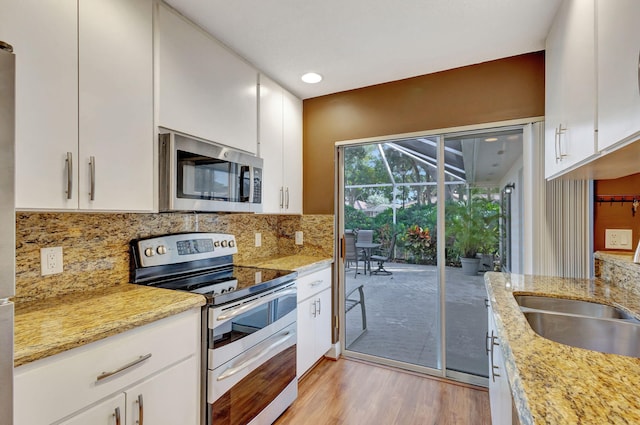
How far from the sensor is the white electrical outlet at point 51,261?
56.0 inches

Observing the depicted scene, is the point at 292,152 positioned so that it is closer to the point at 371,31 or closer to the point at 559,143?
the point at 371,31

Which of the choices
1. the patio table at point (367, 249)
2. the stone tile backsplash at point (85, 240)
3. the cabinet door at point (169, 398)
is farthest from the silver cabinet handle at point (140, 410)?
the patio table at point (367, 249)

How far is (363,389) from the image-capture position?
7.61 ft

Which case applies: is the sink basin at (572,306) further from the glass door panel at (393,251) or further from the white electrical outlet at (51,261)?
the white electrical outlet at (51,261)

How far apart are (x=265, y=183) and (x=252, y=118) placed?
1.64 feet

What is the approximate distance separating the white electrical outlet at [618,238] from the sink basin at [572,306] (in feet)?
2.28

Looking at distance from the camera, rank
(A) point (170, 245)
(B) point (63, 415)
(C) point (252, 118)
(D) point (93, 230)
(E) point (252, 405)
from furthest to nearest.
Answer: (C) point (252, 118), (A) point (170, 245), (E) point (252, 405), (D) point (93, 230), (B) point (63, 415)

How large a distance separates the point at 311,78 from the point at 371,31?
75 centimetres

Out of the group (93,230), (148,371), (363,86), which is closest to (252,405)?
(148,371)

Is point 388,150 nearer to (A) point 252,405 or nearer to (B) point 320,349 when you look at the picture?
(B) point 320,349

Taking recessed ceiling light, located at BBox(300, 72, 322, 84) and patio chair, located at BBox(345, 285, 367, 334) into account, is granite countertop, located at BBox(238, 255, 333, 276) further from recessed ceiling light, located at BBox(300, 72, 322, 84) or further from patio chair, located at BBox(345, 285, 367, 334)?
recessed ceiling light, located at BBox(300, 72, 322, 84)

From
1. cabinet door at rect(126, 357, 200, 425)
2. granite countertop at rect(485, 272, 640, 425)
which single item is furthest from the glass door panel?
cabinet door at rect(126, 357, 200, 425)

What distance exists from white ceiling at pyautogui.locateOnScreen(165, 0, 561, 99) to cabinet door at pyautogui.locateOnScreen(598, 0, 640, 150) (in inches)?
30.7

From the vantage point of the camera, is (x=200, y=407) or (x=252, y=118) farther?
(x=252, y=118)
